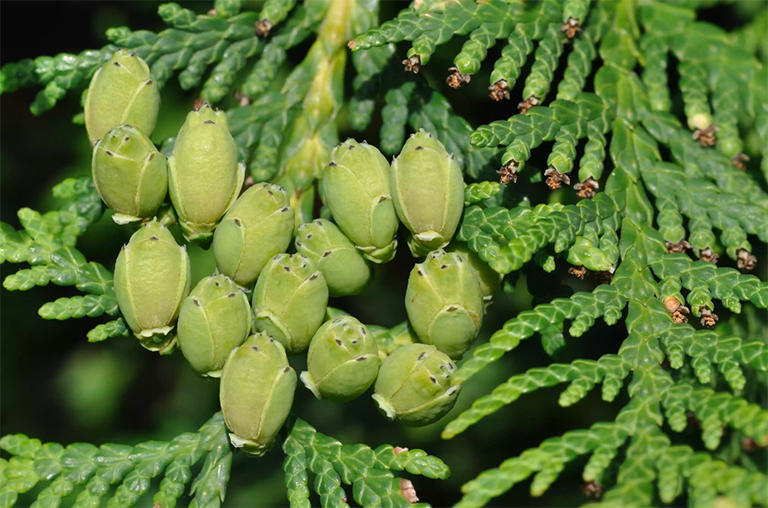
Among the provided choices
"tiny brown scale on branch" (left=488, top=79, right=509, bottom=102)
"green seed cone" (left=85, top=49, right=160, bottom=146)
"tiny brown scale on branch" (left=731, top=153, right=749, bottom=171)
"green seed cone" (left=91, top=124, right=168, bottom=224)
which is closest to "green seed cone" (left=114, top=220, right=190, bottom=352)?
"green seed cone" (left=91, top=124, right=168, bottom=224)

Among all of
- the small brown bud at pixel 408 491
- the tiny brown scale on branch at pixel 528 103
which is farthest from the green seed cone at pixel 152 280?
the tiny brown scale on branch at pixel 528 103

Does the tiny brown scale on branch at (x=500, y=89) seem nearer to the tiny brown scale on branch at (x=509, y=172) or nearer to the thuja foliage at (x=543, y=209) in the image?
the thuja foliage at (x=543, y=209)

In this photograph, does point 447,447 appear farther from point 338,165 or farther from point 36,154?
point 36,154

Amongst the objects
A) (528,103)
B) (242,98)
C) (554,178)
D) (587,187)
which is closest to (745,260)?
(587,187)

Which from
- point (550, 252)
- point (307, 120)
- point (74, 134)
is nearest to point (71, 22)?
point (74, 134)

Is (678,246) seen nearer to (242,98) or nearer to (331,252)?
(331,252)

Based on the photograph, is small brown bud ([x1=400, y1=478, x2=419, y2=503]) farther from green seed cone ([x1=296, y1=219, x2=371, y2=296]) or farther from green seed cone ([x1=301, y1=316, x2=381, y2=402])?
green seed cone ([x1=296, y1=219, x2=371, y2=296])
